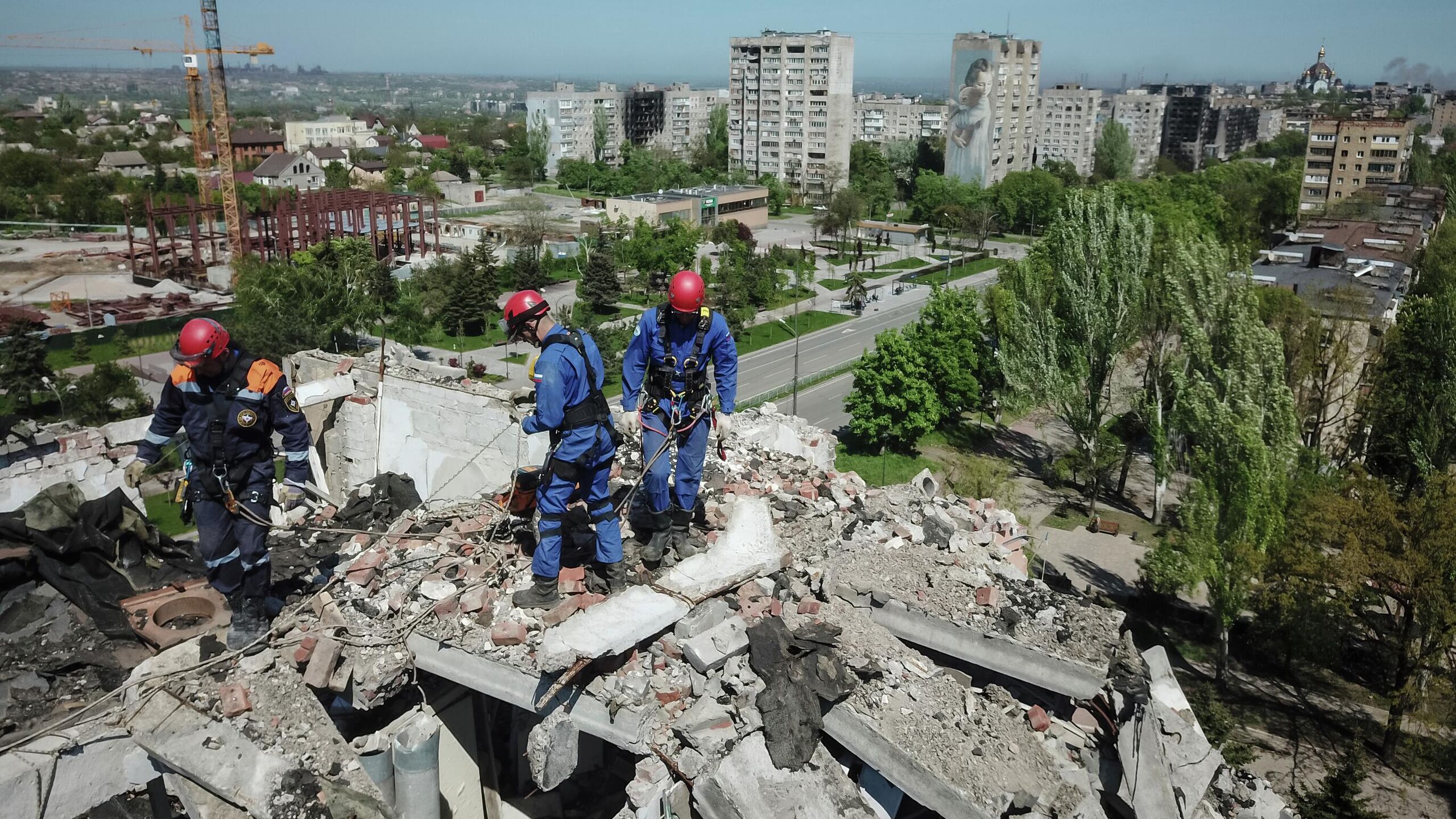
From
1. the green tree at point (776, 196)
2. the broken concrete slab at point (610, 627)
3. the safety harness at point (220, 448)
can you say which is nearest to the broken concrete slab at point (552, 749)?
the broken concrete slab at point (610, 627)

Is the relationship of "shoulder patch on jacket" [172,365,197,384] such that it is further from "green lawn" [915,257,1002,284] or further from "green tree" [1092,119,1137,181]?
"green tree" [1092,119,1137,181]

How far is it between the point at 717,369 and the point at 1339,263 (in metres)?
32.4

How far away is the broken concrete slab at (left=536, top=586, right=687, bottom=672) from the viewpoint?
19.1 feet

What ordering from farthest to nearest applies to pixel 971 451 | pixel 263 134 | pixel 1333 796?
pixel 263 134, pixel 971 451, pixel 1333 796

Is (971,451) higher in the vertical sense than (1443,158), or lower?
lower

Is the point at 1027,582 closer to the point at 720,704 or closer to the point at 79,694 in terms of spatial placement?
the point at 720,704

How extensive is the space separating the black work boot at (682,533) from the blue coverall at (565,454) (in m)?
0.70

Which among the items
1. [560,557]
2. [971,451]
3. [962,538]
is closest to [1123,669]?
[962,538]

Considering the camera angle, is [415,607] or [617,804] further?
[617,804]

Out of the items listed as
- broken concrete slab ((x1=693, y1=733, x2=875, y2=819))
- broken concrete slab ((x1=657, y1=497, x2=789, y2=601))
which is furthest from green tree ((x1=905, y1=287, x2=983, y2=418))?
broken concrete slab ((x1=693, y1=733, x2=875, y2=819))

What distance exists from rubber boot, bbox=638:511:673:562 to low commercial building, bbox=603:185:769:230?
44.9 metres

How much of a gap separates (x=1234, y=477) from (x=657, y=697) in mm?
10198

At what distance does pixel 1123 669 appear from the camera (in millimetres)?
6695

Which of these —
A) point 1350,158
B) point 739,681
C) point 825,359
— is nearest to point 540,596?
point 739,681
